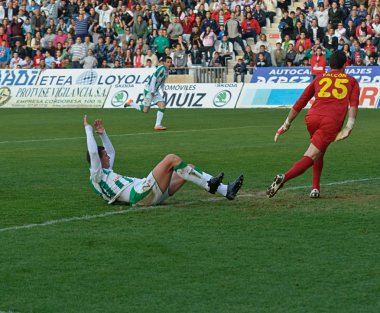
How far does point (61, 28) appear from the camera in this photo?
143ft

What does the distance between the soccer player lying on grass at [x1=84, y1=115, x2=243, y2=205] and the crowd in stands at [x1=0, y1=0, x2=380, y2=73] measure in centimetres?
2226

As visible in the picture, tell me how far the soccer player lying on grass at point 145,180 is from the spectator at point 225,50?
87.1ft

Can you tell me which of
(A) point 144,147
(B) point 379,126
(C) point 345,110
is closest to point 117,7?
(B) point 379,126

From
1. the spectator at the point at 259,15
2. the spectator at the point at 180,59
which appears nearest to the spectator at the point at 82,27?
the spectator at the point at 180,59

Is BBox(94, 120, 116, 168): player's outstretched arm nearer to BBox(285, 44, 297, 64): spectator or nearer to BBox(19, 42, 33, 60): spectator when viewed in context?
BBox(285, 44, 297, 64): spectator

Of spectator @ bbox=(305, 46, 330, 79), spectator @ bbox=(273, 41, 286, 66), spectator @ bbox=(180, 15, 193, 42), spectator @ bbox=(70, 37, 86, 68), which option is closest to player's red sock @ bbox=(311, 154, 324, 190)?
spectator @ bbox=(305, 46, 330, 79)

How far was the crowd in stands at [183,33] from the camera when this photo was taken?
35.7m

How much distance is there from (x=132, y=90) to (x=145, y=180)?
79.7 ft

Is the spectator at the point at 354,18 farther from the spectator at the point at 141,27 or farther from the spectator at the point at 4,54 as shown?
the spectator at the point at 4,54

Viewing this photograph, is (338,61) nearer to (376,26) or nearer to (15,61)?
(376,26)

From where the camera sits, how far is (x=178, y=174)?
36.2ft

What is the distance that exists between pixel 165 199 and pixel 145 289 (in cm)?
435

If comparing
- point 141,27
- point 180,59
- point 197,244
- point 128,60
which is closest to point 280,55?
point 180,59

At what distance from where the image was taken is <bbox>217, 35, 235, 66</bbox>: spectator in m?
37.6
